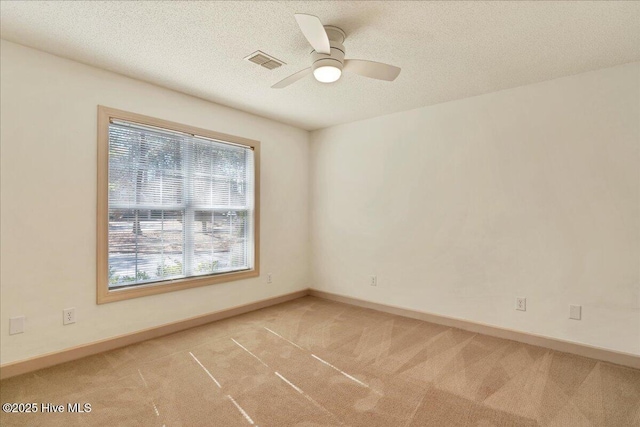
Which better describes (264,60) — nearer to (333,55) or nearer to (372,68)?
(333,55)

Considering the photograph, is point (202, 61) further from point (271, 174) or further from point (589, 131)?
point (589, 131)

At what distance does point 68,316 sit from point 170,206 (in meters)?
1.29

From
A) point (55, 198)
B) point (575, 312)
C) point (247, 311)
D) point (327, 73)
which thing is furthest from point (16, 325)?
point (575, 312)

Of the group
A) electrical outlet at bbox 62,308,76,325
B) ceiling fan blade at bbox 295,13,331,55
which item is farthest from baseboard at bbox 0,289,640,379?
ceiling fan blade at bbox 295,13,331,55

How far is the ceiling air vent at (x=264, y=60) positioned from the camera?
8.56 ft

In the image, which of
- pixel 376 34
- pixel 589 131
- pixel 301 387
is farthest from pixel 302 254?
pixel 589 131

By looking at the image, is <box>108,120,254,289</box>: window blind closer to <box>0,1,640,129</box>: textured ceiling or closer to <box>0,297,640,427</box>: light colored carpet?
<box>0,1,640,129</box>: textured ceiling

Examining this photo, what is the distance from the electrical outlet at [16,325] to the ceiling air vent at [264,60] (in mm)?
2710

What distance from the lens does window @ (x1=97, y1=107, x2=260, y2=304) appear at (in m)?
3.01

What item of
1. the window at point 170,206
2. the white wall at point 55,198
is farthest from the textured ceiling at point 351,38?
the window at point 170,206

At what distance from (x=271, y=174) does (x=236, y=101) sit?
3.65ft

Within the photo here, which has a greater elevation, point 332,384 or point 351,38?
point 351,38

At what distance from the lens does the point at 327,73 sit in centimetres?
226

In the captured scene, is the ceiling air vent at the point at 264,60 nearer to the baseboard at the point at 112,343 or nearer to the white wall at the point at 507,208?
the white wall at the point at 507,208
